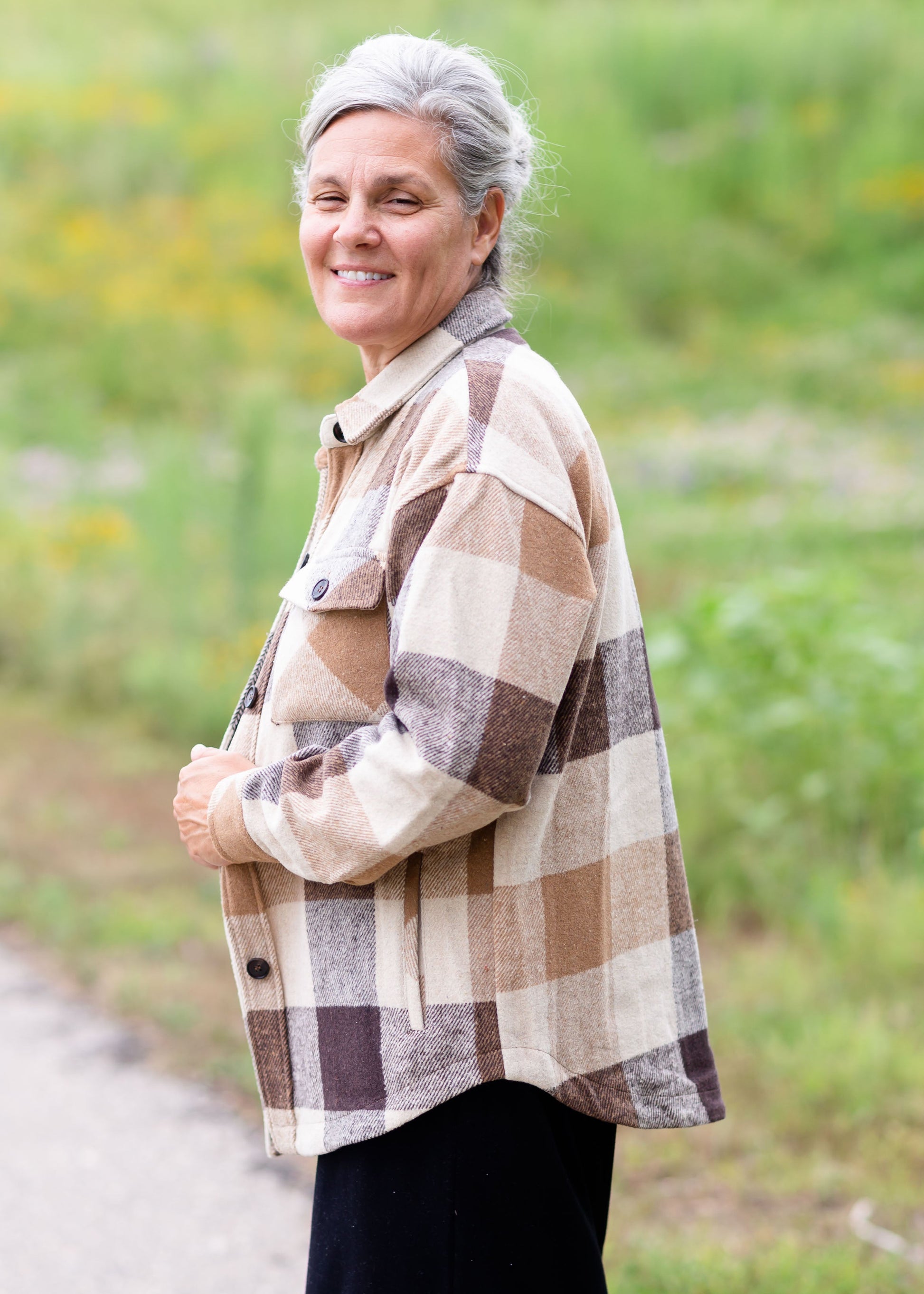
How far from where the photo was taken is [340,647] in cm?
149

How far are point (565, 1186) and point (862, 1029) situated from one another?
1.98m

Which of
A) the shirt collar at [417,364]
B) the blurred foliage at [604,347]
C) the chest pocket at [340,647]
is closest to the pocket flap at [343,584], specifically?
the chest pocket at [340,647]

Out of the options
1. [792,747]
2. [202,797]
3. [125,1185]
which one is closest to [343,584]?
[202,797]

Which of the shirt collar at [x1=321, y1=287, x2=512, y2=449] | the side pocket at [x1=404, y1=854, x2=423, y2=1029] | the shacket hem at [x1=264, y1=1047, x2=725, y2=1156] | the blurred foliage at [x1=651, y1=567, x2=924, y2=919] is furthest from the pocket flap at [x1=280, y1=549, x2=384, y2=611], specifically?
the blurred foliage at [x1=651, y1=567, x2=924, y2=919]

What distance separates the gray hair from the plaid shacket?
0.14 metres

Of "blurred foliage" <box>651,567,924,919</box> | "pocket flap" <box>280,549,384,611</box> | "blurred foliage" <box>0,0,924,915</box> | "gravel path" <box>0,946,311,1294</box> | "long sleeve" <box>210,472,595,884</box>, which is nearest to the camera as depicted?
"long sleeve" <box>210,472,595,884</box>

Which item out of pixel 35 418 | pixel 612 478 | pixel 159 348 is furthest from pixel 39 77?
pixel 612 478

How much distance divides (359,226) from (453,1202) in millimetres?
1115

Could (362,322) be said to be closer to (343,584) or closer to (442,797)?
(343,584)

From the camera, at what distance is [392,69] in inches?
59.9

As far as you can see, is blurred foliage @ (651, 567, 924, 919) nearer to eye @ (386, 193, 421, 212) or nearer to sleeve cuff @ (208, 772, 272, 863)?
sleeve cuff @ (208, 772, 272, 863)

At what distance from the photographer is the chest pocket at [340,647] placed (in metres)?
1.46

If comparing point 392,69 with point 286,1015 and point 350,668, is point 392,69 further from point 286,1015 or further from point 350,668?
point 286,1015

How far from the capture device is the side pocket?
1.48m
